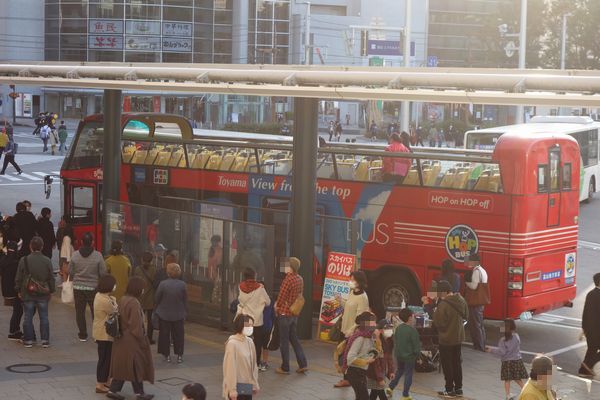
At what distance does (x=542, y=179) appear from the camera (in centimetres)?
1834

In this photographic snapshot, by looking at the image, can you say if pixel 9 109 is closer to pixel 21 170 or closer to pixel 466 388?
pixel 21 170

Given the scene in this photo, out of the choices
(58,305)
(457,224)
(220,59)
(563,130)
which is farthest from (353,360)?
(220,59)

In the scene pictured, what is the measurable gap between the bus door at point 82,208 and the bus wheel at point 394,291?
24.5 ft

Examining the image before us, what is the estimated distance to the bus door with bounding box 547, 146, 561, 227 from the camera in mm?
18531

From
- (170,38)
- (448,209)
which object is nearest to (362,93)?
(448,209)

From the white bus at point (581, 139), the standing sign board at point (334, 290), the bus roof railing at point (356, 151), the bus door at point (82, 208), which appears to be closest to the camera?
the standing sign board at point (334, 290)

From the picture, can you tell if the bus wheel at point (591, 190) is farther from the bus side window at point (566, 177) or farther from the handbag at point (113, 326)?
the handbag at point (113, 326)

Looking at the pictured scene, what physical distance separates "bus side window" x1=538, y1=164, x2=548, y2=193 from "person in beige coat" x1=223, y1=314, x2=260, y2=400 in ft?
29.2

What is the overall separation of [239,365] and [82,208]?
14.2 metres

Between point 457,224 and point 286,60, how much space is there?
236 ft

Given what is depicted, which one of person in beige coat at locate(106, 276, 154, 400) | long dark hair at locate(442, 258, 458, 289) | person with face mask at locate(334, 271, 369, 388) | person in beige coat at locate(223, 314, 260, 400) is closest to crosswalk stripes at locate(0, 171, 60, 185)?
long dark hair at locate(442, 258, 458, 289)

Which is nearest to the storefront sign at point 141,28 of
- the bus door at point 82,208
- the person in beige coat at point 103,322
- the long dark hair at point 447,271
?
the bus door at point 82,208

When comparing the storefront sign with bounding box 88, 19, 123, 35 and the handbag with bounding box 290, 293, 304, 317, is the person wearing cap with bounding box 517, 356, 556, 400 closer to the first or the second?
the handbag with bounding box 290, 293, 304, 317

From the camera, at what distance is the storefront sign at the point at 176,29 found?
82938 millimetres
